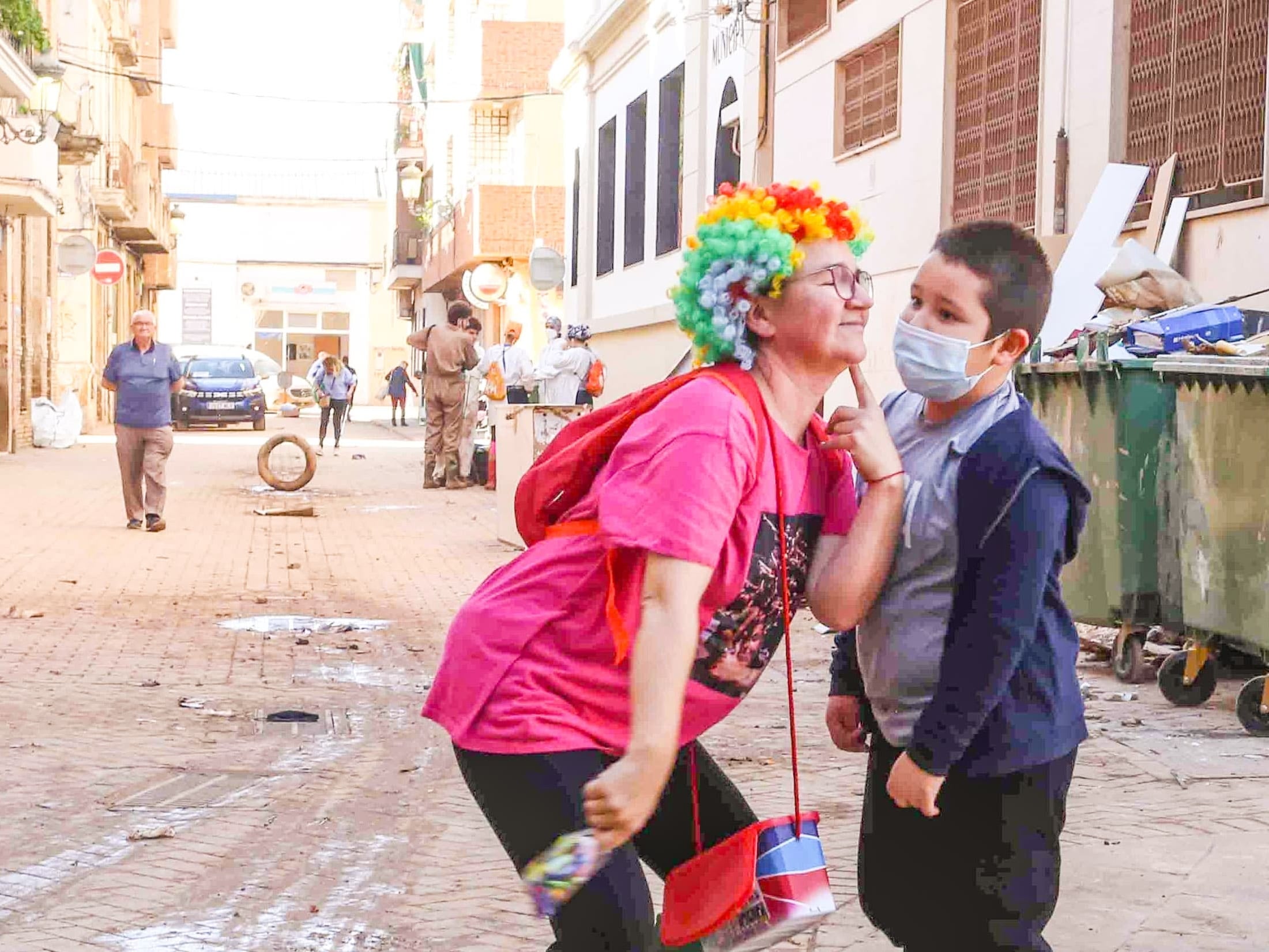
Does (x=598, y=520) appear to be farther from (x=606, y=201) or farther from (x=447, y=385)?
(x=606, y=201)

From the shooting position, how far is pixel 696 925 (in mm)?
2863

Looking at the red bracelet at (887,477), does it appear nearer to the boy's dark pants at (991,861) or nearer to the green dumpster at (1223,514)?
the boy's dark pants at (991,861)

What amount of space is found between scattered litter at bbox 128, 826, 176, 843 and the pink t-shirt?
10.4 ft

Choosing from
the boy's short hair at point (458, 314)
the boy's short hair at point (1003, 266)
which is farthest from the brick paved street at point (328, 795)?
the boy's short hair at point (458, 314)

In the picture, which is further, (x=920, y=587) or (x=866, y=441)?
(x=920, y=587)

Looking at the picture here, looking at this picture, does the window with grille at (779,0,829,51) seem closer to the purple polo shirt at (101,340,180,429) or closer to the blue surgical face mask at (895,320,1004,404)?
the purple polo shirt at (101,340,180,429)

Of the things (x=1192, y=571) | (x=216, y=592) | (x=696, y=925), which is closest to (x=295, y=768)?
(x=1192, y=571)

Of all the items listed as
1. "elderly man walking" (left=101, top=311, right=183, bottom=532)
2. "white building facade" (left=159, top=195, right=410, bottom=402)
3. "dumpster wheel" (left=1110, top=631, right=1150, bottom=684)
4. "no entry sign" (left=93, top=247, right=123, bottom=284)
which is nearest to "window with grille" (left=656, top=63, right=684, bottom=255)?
"elderly man walking" (left=101, top=311, right=183, bottom=532)

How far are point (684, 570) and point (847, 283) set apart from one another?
559 mm

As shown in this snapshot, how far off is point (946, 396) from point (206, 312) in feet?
253

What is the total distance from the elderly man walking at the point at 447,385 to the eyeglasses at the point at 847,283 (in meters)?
18.0

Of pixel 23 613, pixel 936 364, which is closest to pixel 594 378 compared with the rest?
pixel 23 613

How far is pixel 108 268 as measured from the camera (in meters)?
34.3

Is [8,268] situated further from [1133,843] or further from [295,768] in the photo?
[1133,843]
